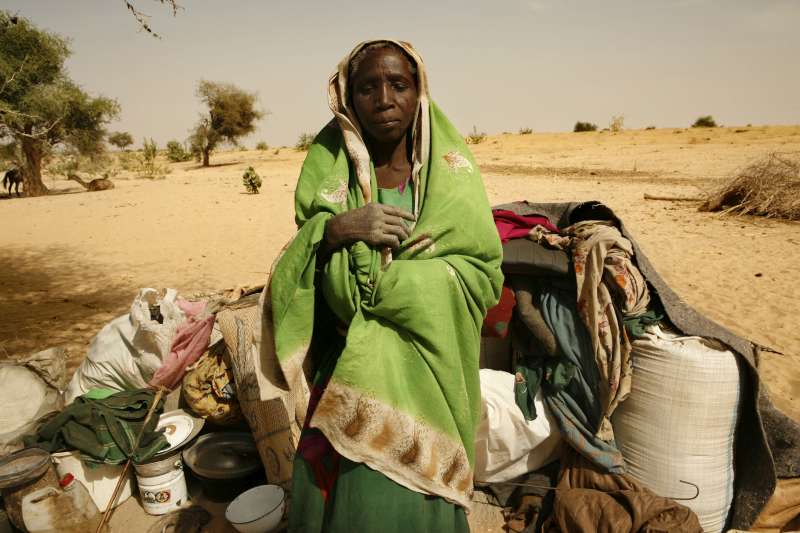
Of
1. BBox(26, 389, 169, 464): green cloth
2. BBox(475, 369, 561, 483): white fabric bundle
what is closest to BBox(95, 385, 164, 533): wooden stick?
BBox(26, 389, 169, 464): green cloth

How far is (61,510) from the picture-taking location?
7.86 ft

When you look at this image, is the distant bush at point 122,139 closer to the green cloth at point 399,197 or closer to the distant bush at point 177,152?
the distant bush at point 177,152

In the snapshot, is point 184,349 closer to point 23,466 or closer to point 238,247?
point 23,466

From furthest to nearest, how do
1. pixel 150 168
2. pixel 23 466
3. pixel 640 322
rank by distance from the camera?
1. pixel 150 168
2. pixel 640 322
3. pixel 23 466

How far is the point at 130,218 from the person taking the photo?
11.1 m

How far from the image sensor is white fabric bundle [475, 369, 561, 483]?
258 cm

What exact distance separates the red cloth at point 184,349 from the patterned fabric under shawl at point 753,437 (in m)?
2.74

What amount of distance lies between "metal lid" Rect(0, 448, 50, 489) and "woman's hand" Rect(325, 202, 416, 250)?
2.12 m

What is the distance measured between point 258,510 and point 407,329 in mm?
1652

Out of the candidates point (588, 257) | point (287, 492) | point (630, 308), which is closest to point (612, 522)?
point (630, 308)

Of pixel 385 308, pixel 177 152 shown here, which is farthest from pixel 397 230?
pixel 177 152

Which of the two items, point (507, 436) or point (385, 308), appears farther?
point (507, 436)

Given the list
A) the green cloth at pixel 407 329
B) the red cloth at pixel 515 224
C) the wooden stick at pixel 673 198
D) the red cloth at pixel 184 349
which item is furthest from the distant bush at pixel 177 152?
the green cloth at pixel 407 329

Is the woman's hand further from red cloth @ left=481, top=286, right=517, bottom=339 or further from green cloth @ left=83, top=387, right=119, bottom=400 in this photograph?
green cloth @ left=83, top=387, right=119, bottom=400
